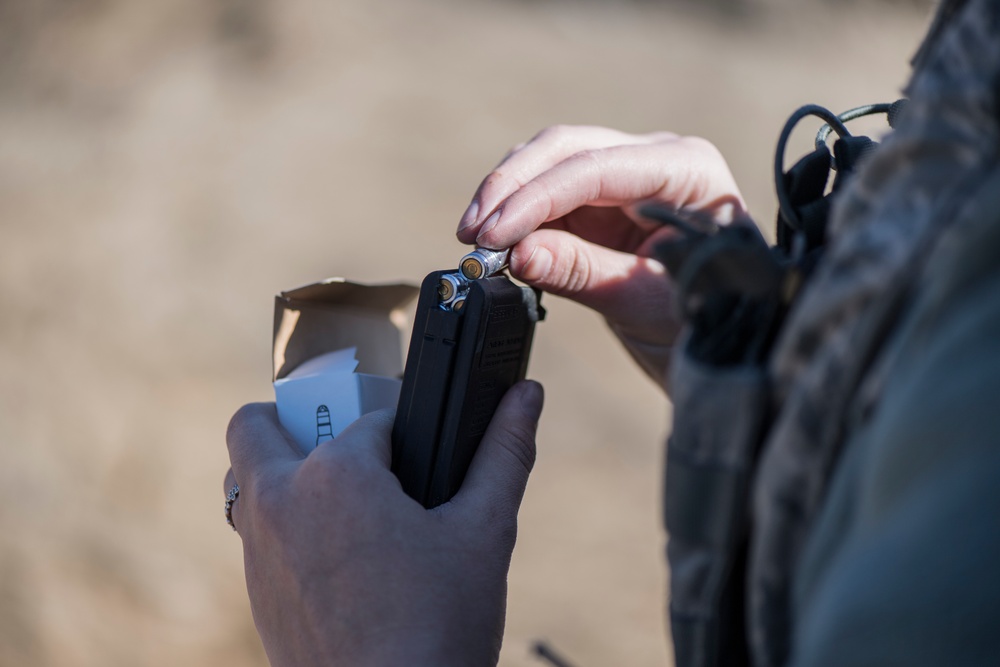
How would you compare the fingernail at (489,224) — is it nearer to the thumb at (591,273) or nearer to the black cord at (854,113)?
the thumb at (591,273)

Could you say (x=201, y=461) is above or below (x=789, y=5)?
below

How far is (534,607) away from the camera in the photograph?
89.2 inches

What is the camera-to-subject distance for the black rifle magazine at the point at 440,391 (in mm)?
745

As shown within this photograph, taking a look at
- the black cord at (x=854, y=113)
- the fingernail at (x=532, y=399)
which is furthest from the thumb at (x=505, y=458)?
the black cord at (x=854, y=113)

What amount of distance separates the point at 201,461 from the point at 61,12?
239cm

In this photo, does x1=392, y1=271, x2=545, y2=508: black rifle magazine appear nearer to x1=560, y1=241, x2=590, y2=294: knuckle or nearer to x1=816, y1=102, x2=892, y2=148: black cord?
x1=560, y1=241, x2=590, y2=294: knuckle

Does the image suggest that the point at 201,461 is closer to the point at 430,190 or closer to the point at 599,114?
the point at 430,190

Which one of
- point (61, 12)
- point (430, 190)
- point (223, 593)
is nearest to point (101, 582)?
point (223, 593)

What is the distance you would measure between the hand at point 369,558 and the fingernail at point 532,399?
3.3 inches

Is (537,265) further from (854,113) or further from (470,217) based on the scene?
(854,113)

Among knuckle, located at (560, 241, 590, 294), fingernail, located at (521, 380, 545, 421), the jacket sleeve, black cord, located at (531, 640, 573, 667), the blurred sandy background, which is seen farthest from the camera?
the blurred sandy background

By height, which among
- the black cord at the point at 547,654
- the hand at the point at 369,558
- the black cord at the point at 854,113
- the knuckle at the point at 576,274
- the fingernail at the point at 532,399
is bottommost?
the black cord at the point at 547,654

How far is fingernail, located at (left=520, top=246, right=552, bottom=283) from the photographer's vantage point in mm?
887

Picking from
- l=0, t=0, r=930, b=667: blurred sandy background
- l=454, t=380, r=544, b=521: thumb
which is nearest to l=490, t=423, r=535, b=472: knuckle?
l=454, t=380, r=544, b=521: thumb
